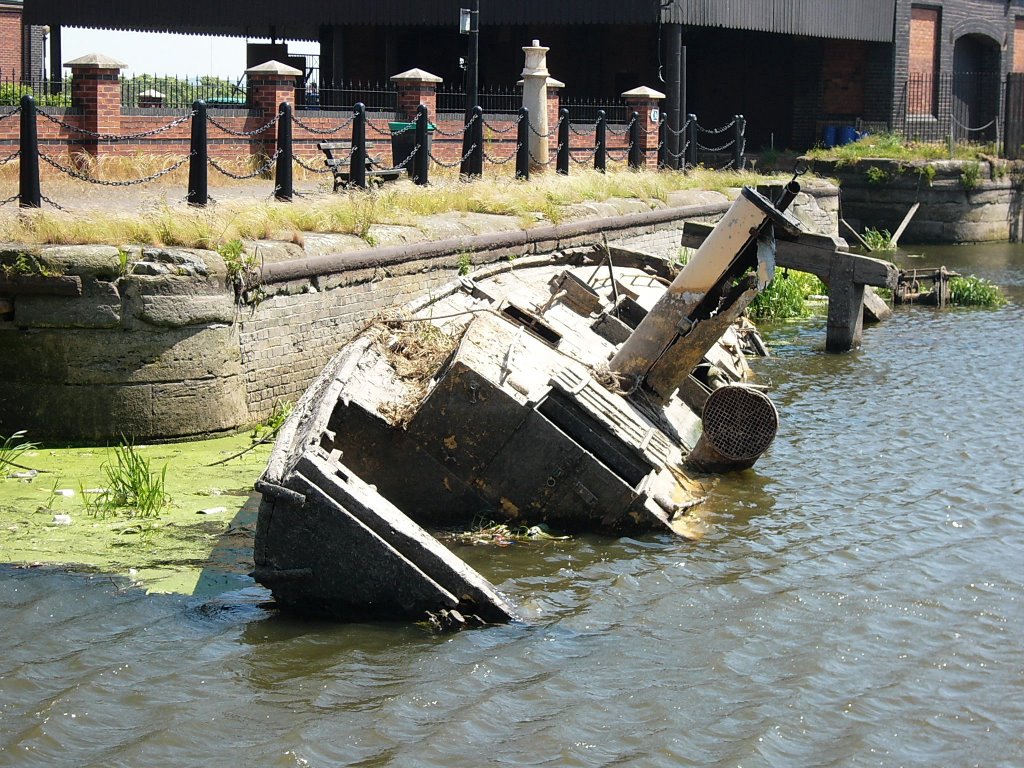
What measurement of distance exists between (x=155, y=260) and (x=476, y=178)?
7853 millimetres

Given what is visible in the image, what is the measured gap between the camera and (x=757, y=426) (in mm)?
9516

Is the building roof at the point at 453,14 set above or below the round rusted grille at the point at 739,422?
above

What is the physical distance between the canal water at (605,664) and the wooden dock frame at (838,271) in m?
5.64

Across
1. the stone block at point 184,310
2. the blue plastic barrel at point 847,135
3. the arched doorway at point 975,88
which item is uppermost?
the arched doorway at point 975,88

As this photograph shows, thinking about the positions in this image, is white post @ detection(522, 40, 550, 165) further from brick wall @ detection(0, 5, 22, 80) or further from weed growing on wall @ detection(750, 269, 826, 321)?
brick wall @ detection(0, 5, 22, 80)

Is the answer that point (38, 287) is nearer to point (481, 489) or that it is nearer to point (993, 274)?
point (481, 489)

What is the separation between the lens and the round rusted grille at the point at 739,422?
9469 millimetres

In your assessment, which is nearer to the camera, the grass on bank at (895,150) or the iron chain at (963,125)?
the grass on bank at (895,150)

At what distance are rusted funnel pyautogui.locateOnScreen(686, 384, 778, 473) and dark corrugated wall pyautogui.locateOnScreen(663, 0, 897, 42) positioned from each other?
48.1 feet

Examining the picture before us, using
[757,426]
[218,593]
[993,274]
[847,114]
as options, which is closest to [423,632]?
[218,593]

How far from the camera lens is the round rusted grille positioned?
9469 mm

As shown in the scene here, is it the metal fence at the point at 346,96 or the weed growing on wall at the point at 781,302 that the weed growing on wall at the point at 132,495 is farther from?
the metal fence at the point at 346,96

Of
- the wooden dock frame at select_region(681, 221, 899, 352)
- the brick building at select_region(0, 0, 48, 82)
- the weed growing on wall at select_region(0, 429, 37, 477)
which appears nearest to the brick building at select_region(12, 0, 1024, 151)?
the brick building at select_region(0, 0, 48, 82)

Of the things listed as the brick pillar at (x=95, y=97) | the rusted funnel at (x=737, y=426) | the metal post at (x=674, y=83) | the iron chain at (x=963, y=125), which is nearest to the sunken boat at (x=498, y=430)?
→ the rusted funnel at (x=737, y=426)
